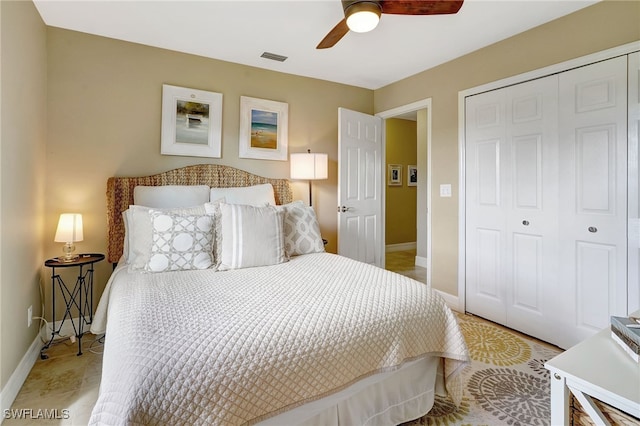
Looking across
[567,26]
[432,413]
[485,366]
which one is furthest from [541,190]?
[432,413]

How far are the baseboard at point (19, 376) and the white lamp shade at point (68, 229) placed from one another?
2.45 feet

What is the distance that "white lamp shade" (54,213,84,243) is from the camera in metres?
2.37

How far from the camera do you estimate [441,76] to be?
3377 millimetres

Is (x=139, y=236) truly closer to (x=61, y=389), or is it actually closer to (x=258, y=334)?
(x=61, y=389)

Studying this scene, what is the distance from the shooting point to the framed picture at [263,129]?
11.1ft

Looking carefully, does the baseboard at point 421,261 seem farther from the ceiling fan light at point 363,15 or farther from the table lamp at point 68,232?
the table lamp at point 68,232

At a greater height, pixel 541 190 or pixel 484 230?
pixel 541 190

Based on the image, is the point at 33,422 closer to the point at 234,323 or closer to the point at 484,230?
the point at 234,323

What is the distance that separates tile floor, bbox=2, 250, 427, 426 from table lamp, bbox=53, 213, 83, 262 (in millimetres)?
697

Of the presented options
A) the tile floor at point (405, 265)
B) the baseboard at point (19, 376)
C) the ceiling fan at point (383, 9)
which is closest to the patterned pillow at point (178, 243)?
the baseboard at point (19, 376)

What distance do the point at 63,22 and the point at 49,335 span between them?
248 cm

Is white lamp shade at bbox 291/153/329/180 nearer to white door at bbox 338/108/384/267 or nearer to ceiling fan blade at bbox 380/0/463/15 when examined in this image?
white door at bbox 338/108/384/267

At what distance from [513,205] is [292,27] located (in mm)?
2365

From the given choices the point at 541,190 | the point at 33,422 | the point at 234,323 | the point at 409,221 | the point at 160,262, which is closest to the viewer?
the point at 234,323
